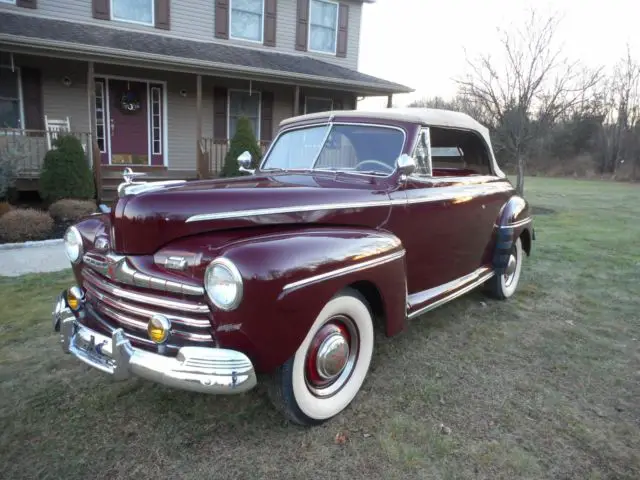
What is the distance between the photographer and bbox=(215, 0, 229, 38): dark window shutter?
1273 cm

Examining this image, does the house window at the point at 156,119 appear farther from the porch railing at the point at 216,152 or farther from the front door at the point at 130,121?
the porch railing at the point at 216,152

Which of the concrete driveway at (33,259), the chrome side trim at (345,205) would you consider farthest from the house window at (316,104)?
the chrome side trim at (345,205)

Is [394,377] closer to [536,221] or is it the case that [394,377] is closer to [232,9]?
[536,221]

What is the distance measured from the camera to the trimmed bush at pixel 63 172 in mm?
8922

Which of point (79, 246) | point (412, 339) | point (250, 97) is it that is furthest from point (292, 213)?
point (250, 97)

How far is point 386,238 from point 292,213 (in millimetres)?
673

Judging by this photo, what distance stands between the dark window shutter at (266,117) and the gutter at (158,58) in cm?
177

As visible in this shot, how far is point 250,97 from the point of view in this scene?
13.3 m

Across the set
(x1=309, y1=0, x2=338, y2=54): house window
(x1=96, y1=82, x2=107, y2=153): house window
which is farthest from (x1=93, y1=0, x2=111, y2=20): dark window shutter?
(x1=309, y1=0, x2=338, y2=54): house window

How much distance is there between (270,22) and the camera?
1348 cm

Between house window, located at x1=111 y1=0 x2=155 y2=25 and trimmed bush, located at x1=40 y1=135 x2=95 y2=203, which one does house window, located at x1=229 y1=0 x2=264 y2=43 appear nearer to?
house window, located at x1=111 y1=0 x2=155 y2=25

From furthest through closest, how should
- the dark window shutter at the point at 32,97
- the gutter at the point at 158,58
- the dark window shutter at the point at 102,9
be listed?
the dark window shutter at the point at 102,9 < the dark window shutter at the point at 32,97 < the gutter at the point at 158,58

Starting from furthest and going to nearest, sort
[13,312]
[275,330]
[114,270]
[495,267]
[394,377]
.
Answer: [495,267], [13,312], [394,377], [114,270], [275,330]

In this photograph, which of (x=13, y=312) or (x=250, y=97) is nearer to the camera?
(x=13, y=312)
